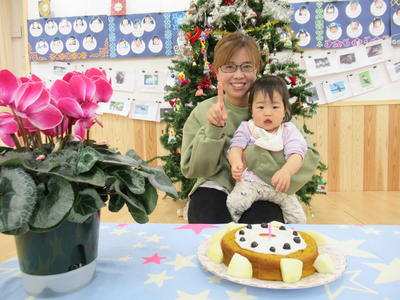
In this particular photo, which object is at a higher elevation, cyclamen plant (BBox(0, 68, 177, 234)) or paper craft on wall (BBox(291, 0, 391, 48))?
paper craft on wall (BBox(291, 0, 391, 48))

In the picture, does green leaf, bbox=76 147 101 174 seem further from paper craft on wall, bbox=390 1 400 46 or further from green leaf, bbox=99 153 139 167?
paper craft on wall, bbox=390 1 400 46

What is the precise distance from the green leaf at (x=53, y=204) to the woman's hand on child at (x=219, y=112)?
0.78m

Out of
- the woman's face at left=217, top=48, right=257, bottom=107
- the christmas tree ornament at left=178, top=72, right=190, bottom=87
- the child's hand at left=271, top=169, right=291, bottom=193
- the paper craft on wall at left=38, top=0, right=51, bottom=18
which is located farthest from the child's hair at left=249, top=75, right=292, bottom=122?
the paper craft on wall at left=38, top=0, right=51, bottom=18

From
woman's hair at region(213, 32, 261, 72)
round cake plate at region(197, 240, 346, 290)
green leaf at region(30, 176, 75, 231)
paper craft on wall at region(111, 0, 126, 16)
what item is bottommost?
round cake plate at region(197, 240, 346, 290)

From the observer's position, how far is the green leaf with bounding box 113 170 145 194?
54cm

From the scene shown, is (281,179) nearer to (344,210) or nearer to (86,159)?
(86,159)

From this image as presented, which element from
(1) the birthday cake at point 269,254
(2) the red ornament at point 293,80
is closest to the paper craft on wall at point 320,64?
(2) the red ornament at point 293,80

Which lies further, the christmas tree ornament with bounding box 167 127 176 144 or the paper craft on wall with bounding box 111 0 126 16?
the paper craft on wall with bounding box 111 0 126 16

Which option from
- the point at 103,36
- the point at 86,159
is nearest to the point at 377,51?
the point at 103,36

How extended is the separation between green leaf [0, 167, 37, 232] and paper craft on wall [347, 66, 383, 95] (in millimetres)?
2963

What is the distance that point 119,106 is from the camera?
313 cm

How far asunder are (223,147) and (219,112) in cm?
21

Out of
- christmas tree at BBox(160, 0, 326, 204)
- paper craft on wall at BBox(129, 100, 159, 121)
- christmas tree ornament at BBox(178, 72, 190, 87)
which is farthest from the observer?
paper craft on wall at BBox(129, 100, 159, 121)

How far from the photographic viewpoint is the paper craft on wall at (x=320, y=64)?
112 inches
